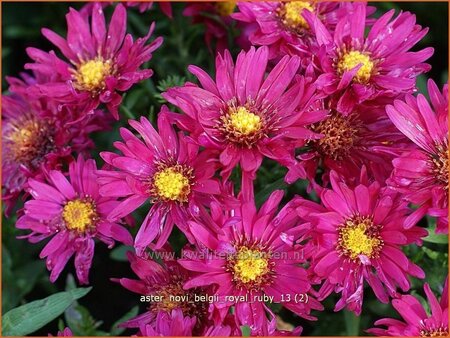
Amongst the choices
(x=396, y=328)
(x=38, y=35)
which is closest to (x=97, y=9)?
(x=38, y=35)

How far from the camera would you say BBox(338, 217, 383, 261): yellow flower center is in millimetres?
1207

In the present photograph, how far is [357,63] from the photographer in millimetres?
1285

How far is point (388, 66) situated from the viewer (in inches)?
52.1

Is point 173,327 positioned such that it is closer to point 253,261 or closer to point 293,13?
point 253,261

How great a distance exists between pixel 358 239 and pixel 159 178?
354 mm

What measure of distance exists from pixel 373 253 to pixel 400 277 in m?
0.07

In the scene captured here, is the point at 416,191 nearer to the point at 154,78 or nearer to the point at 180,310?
the point at 180,310

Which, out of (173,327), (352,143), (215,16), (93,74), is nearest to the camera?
(173,327)

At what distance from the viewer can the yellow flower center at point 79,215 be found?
1.32 meters

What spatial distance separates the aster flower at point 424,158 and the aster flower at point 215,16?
0.53 meters

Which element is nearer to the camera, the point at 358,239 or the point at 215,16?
the point at 358,239

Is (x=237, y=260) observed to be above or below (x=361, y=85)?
below

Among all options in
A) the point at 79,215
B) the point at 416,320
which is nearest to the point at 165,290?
the point at 79,215

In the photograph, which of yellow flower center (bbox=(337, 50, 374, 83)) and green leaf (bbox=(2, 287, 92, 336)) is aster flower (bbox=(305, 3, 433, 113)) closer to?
yellow flower center (bbox=(337, 50, 374, 83))
